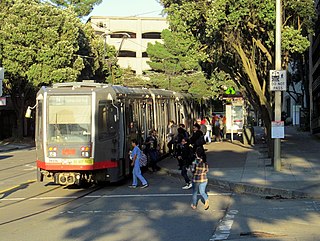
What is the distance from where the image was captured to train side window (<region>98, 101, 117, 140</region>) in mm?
15016

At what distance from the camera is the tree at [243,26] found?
61.6 feet

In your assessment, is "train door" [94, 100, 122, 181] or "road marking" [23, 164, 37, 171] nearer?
"train door" [94, 100, 122, 181]

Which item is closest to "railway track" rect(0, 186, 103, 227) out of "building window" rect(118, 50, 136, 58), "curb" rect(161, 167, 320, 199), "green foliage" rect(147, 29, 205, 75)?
"curb" rect(161, 167, 320, 199)

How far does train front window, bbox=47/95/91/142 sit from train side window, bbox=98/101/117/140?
13.0 inches

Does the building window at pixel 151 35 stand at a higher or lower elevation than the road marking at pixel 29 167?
higher

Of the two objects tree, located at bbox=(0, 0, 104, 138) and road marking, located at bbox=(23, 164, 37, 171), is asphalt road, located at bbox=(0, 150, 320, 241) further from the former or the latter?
tree, located at bbox=(0, 0, 104, 138)

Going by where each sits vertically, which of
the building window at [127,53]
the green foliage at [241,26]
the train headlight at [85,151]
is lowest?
the train headlight at [85,151]

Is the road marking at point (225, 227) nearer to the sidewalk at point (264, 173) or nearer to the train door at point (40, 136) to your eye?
the sidewalk at point (264, 173)

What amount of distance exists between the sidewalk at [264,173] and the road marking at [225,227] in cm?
273

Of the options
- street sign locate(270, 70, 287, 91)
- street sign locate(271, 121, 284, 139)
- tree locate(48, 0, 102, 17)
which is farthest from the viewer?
tree locate(48, 0, 102, 17)

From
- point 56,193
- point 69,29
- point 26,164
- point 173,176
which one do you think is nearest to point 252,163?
point 173,176

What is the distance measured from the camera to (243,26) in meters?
20.4

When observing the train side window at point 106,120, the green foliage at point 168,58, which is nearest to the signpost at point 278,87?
the train side window at point 106,120

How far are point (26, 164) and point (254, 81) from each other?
11.2m
